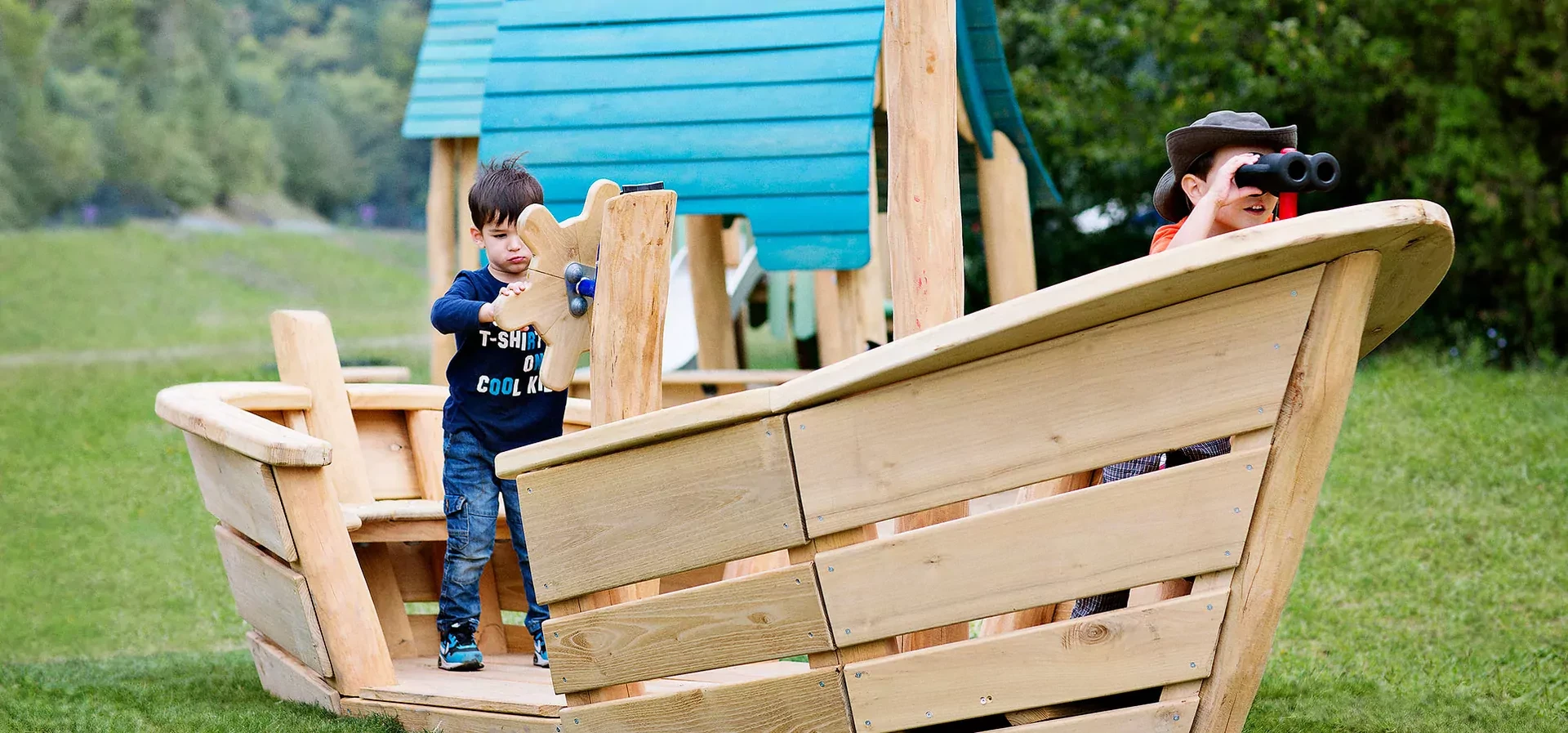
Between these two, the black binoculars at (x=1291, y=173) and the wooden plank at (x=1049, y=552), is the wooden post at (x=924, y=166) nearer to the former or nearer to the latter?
the wooden plank at (x=1049, y=552)

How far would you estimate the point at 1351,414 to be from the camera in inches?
303

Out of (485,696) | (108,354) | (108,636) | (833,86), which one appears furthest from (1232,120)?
(108,354)

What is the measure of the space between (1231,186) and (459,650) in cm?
225

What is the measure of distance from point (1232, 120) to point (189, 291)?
18608mm

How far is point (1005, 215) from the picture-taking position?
6809mm

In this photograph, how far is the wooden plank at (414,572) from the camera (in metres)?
4.00

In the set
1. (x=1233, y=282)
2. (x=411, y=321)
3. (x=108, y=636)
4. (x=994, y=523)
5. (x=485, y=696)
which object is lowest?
(x=411, y=321)

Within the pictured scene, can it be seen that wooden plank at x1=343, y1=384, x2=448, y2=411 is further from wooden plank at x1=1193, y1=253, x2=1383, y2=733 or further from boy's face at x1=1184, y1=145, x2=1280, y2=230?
wooden plank at x1=1193, y1=253, x2=1383, y2=733

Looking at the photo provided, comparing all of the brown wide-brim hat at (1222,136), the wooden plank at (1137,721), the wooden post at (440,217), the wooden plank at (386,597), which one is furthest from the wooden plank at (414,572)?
the wooden post at (440,217)

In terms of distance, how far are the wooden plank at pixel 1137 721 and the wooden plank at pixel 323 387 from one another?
94.4 inches

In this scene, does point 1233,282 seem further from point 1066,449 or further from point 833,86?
point 833,86

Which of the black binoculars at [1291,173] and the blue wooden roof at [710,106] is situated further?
the blue wooden roof at [710,106]

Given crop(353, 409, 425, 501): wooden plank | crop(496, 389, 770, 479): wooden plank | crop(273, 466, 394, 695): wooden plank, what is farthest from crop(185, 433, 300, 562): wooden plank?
crop(496, 389, 770, 479): wooden plank

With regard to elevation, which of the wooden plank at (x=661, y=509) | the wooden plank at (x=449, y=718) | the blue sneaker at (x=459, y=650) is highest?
the wooden plank at (x=661, y=509)
